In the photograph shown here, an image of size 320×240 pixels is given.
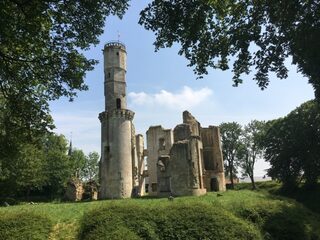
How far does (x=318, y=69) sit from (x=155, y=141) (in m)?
37.6

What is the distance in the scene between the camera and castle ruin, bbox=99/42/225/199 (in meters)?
35.7

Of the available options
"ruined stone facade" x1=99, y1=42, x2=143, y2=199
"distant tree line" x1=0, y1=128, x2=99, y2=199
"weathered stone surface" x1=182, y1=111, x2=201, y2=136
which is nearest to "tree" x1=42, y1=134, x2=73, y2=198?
"distant tree line" x1=0, y1=128, x2=99, y2=199

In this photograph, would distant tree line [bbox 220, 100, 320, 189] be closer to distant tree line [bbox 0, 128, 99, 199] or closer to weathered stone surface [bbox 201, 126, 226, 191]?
weathered stone surface [bbox 201, 126, 226, 191]

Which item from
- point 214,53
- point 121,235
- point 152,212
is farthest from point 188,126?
point 214,53

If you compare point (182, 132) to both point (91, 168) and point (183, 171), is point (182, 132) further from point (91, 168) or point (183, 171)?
point (91, 168)

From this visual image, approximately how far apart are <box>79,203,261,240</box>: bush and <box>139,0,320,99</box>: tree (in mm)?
9401

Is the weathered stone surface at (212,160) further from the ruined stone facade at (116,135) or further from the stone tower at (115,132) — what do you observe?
the stone tower at (115,132)

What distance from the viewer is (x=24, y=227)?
19.7 m

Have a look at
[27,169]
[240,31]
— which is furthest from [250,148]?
[240,31]

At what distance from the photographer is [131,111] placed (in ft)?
149

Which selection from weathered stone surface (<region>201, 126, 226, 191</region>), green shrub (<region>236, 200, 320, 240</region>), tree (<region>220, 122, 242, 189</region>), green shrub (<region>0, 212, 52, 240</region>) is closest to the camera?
green shrub (<region>0, 212, 52, 240</region>)

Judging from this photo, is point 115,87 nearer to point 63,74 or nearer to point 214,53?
point 63,74

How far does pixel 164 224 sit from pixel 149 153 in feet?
109

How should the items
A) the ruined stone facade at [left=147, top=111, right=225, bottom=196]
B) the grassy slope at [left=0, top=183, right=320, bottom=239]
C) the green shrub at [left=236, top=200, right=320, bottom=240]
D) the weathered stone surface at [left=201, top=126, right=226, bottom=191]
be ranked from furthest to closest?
the weathered stone surface at [left=201, top=126, right=226, bottom=191] → the ruined stone facade at [left=147, top=111, right=225, bottom=196] → the grassy slope at [left=0, top=183, right=320, bottom=239] → the green shrub at [left=236, top=200, right=320, bottom=240]
